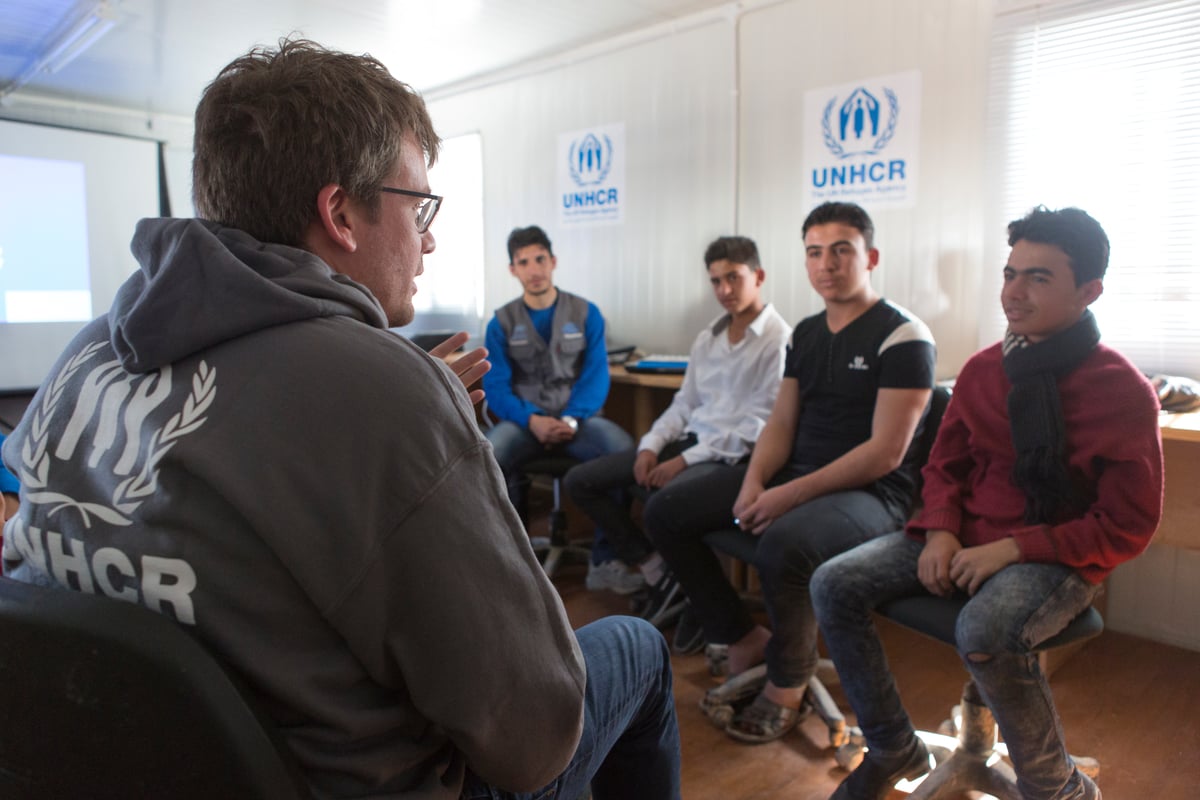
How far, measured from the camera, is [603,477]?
2.94 metres

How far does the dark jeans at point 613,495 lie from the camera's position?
2.93 m

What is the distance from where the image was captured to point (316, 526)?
26.9 inches

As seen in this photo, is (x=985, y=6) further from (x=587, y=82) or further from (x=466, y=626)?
(x=466, y=626)

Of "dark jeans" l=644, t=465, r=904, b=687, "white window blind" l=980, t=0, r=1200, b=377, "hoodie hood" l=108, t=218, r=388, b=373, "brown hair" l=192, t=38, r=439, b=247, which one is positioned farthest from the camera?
"white window blind" l=980, t=0, r=1200, b=377

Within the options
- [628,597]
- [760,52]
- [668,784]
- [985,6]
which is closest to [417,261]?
[668,784]

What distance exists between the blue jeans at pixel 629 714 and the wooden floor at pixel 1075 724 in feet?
2.56

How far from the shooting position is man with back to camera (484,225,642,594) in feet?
10.8

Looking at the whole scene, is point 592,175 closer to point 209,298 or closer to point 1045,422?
point 1045,422

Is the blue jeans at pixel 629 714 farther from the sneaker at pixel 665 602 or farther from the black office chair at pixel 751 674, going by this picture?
the sneaker at pixel 665 602

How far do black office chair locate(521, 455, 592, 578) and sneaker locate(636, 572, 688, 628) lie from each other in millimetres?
461

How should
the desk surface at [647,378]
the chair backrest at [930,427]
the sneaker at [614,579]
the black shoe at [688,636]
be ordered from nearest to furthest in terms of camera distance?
the chair backrest at [930,427]
the black shoe at [688,636]
the sneaker at [614,579]
the desk surface at [647,378]

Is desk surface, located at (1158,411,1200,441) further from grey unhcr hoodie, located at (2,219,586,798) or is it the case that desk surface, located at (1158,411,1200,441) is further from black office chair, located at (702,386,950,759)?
grey unhcr hoodie, located at (2,219,586,798)

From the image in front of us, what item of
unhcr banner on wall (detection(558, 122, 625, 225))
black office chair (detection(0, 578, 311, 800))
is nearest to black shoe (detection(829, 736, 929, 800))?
black office chair (detection(0, 578, 311, 800))

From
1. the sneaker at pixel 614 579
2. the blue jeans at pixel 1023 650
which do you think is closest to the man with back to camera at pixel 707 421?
the sneaker at pixel 614 579
